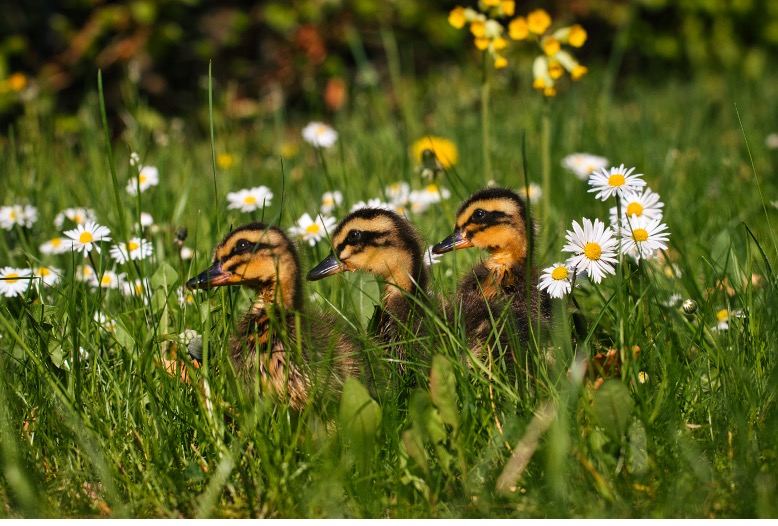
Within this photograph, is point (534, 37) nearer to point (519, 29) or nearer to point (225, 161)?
point (519, 29)

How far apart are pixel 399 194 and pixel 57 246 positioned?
5.01 ft

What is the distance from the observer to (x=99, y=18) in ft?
22.4

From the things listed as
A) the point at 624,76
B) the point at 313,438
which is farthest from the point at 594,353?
the point at 624,76

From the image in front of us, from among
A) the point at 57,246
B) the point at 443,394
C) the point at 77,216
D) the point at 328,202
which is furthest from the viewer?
the point at 328,202

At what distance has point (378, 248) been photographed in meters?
3.11

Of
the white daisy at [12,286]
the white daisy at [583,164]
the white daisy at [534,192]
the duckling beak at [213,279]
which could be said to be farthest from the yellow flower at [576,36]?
the white daisy at [12,286]

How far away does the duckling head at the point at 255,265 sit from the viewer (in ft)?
9.59

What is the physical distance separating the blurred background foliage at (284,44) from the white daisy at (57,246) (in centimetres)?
208

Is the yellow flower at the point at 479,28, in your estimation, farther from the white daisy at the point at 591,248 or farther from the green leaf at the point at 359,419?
the green leaf at the point at 359,419

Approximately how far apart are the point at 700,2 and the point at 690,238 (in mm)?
5270

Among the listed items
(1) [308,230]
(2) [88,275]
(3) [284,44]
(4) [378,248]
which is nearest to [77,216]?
(2) [88,275]

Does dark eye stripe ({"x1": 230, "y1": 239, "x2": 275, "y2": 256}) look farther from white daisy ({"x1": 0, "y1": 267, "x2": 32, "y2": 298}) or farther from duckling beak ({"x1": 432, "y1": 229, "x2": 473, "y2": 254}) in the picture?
white daisy ({"x1": 0, "y1": 267, "x2": 32, "y2": 298})

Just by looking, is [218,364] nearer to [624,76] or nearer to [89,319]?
[89,319]

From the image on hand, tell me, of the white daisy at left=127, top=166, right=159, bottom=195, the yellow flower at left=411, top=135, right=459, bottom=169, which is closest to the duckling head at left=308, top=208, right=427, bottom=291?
the white daisy at left=127, top=166, right=159, bottom=195
